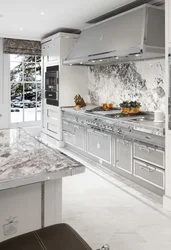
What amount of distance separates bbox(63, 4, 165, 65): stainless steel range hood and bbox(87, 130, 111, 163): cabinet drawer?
1.22 m

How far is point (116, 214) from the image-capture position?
2.79 meters

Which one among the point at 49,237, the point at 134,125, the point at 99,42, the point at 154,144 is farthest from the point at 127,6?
the point at 49,237

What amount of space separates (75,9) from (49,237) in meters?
3.63

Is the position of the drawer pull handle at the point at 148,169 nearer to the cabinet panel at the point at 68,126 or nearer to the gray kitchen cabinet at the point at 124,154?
the gray kitchen cabinet at the point at 124,154

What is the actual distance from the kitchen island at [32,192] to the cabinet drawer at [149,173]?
1664 mm

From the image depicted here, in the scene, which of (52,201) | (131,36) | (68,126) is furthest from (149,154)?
(68,126)

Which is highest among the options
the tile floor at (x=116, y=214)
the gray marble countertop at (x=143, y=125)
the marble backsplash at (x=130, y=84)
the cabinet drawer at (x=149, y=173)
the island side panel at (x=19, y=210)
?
the marble backsplash at (x=130, y=84)

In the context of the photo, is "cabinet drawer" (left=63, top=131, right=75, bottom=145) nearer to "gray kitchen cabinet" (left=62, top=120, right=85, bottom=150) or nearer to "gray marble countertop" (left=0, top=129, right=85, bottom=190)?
"gray kitchen cabinet" (left=62, top=120, right=85, bottom=150)

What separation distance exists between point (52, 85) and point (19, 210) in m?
4.45

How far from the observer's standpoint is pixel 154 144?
3.14 metres

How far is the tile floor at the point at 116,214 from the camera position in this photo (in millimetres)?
2309

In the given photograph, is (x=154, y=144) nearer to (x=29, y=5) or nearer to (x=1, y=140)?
(x=1, y=140)

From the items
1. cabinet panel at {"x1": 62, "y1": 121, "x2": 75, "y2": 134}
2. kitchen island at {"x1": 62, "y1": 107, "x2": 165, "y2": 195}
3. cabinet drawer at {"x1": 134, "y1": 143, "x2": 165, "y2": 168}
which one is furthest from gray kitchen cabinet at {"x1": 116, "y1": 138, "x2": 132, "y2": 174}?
cabinet panel at {"x1": 62, "y1": 121, "x2": 75, "y2": 134}

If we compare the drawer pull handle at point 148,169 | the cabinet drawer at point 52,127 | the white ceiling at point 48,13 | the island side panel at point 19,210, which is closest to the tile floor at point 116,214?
the drawer pull handle at point 148,169
